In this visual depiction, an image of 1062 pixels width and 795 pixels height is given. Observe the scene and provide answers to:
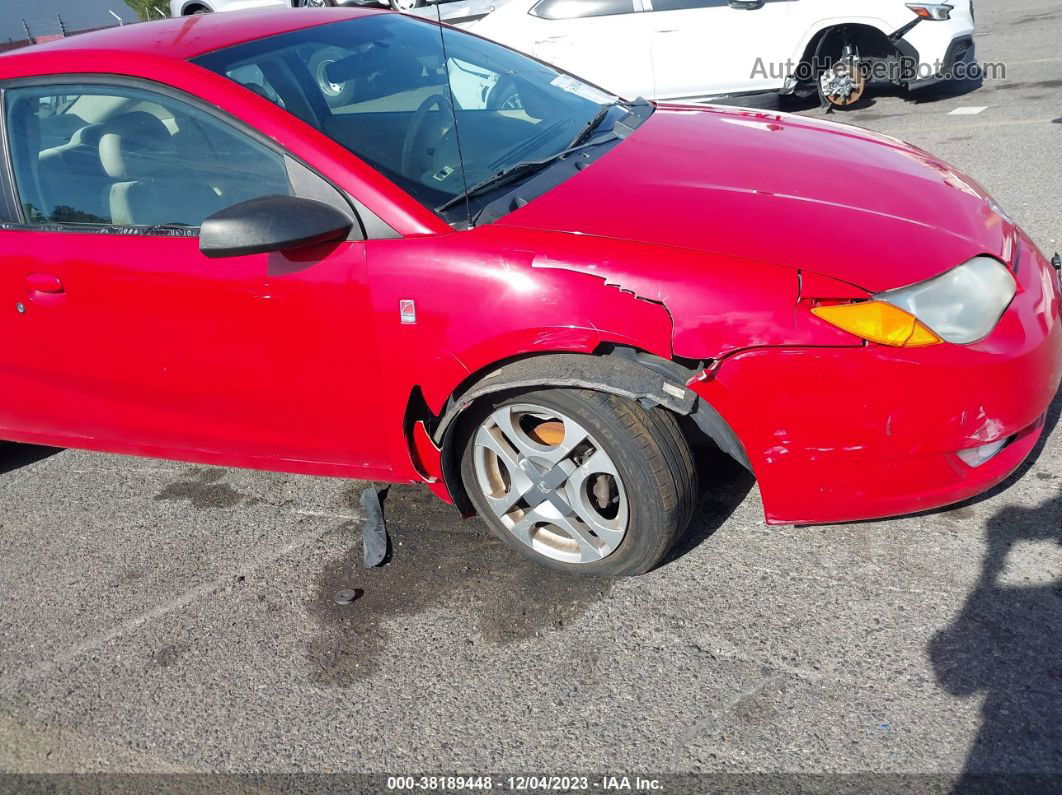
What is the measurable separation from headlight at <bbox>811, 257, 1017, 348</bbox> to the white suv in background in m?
5.74

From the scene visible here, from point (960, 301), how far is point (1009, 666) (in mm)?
945

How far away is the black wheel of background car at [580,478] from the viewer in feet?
8.77

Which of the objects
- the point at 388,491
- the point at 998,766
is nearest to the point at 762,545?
the point at 998,766

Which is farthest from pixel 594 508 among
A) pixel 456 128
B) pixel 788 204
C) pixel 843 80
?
pixel 843 80

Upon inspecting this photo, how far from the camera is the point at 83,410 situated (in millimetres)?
3471

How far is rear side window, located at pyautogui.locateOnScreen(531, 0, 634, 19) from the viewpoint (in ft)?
26.5

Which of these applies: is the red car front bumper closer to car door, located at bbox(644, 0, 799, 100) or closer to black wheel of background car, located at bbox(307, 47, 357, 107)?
black wheel of background car, located at bbox(307, 47, 357, 107)

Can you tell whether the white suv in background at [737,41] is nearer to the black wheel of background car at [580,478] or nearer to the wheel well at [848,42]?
the wheel well at [848,42]

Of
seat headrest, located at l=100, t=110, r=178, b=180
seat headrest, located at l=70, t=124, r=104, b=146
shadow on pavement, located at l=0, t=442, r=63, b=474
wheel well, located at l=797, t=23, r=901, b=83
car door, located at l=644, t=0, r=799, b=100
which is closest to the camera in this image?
seat headrest, located at l=100, t=110, r=178, b=180

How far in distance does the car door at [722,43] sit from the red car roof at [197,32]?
468 cm

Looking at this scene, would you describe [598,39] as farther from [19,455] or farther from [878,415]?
[878,415]

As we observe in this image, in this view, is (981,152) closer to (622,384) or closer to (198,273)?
(622,384)

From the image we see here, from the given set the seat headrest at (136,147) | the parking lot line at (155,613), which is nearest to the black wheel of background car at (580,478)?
the parking lot line at (155,613)

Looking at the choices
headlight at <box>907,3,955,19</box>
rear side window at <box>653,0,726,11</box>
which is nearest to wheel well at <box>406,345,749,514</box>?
rear side window at <box>653,0,726,11</box>
